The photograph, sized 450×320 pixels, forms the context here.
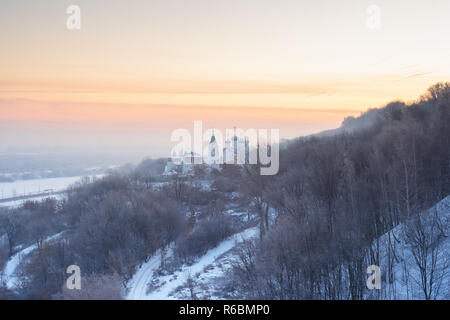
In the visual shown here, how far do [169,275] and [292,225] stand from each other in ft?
36.3

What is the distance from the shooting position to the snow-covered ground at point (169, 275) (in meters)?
21.2

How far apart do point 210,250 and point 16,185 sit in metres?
73.3

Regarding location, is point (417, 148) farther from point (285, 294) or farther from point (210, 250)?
point (210, 250)

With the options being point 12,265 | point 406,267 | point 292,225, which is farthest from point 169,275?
point 12,265

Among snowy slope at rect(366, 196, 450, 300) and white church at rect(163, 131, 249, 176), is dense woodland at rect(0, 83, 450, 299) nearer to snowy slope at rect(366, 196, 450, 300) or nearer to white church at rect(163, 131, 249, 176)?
snowy slope at rect(366, 196, 450, 300)

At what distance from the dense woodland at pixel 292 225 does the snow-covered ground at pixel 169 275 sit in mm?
962

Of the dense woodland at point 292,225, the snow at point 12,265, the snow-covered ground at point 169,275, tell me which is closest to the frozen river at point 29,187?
the dense woodland at point 292,225

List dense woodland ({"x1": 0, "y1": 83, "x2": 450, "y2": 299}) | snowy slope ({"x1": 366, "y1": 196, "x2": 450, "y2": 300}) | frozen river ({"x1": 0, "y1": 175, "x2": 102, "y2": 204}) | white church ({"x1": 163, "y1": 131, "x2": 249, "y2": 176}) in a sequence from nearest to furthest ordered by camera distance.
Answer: snowy slope ({"x1": 366, "y1": 196, "x2": 450, "y2": 300}) < dense woodland ({"x1": 0, "y1": 83, "x2": 450, "y2": 299}) < white church ({"x1": 163, "y1": 131, "x2": 249, "y2": 176}) < frozen river ({"x1": 0, "y1": 175, "x2": 102, "y2": 204})

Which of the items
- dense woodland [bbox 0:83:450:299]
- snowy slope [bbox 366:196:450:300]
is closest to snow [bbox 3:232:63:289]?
dense woodland [bbox 0:83:450:299]

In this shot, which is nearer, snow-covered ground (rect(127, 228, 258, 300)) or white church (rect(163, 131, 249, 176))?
snow-covered ground (rect(127, 228, 258, 300))

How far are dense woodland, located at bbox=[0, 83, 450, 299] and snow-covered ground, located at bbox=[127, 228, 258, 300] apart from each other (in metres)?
0.96

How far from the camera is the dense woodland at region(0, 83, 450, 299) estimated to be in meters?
16.6

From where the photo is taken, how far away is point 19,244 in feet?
142

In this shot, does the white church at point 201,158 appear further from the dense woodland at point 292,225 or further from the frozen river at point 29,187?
the frozen river at point 29,187
